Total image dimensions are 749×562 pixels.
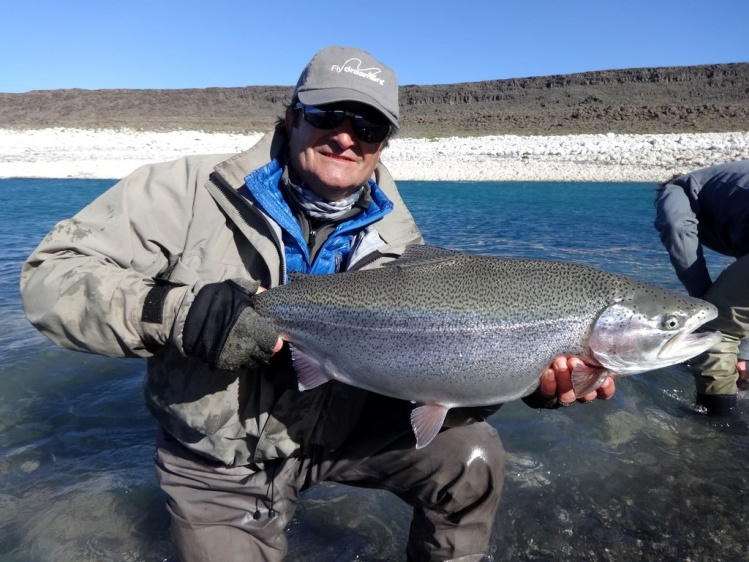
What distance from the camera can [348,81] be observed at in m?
2.70

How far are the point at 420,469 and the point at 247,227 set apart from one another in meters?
1.36

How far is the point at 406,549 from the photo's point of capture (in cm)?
324

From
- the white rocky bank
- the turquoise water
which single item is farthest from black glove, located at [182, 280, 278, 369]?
A: the white rocky bank

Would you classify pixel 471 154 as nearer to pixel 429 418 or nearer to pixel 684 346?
pixel 684 346

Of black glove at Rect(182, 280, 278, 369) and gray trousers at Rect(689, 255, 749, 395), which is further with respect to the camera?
gray trousers at Rect(689, 255, 749, 395)

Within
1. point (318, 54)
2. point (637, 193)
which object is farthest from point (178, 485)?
point (637, 193)

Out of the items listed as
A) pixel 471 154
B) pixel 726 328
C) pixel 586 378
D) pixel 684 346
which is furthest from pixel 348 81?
pixel 471 154

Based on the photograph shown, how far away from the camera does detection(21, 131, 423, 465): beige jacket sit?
240cm

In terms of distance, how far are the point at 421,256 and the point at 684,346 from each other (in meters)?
1.16

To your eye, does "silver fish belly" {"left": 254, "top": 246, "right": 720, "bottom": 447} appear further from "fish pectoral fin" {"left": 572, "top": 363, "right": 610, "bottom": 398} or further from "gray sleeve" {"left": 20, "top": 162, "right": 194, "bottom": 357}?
"gray sleeve" {"left": 20, "top": 162, "right": 194, "bottom": 357}

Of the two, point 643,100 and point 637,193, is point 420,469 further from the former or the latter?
point 643,100

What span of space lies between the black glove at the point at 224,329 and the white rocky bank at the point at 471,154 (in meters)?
23.9

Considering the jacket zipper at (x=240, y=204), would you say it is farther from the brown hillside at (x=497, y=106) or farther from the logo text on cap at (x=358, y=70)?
the brown hillside at (x=497, y=106)

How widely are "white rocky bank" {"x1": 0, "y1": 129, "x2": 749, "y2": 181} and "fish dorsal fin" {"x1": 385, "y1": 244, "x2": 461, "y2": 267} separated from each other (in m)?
23.1
